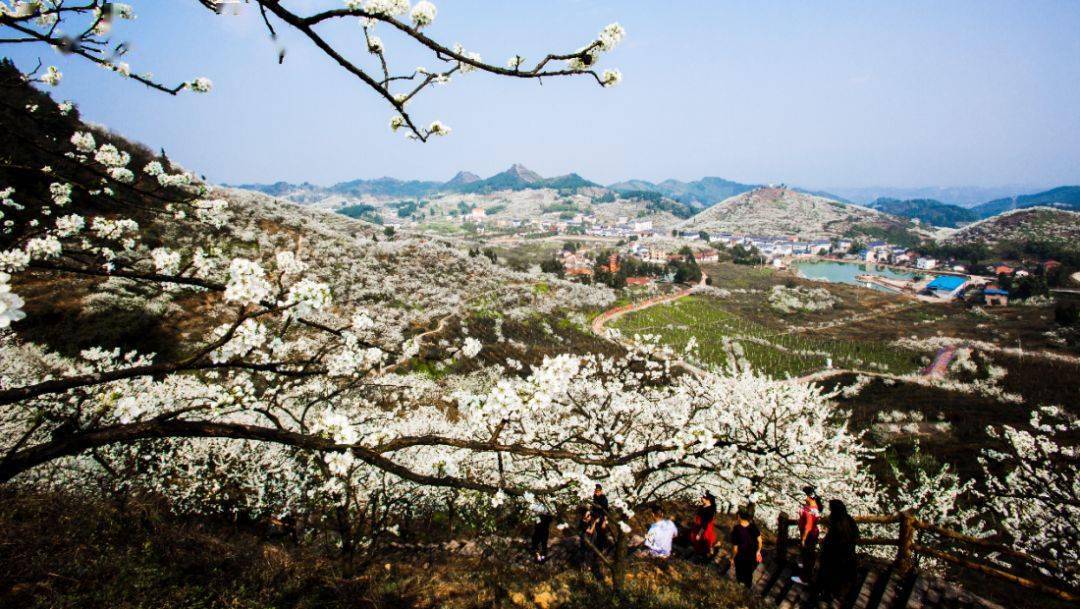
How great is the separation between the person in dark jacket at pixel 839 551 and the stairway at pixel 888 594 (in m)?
0.18

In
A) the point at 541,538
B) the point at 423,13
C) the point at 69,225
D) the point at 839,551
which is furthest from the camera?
the point at 541,538

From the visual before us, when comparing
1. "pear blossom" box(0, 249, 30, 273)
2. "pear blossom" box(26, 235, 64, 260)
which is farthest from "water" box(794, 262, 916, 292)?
"pear blossom" box(0, 249, 30, 273)

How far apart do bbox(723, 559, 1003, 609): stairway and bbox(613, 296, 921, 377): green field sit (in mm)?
40050

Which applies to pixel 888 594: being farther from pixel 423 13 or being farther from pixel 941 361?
pixel 941 361

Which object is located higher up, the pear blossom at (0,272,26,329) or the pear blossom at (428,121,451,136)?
the pear blossom at (428,121,451,136)

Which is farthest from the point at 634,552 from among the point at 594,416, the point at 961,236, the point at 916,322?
the point at 961,236

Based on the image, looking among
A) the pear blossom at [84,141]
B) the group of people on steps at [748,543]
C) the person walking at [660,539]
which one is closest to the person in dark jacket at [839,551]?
the group of people on steps at [748,543]

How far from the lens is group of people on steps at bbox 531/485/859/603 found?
653cm

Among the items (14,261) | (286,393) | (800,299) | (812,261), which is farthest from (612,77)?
(812,261)

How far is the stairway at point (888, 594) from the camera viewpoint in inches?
258

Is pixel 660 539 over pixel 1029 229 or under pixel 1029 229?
under

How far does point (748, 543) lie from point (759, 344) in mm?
53504

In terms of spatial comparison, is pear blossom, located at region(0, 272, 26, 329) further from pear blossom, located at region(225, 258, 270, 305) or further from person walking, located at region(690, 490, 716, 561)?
person walking, located at region(690, 490, 716, 561)

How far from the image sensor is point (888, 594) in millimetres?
6848
